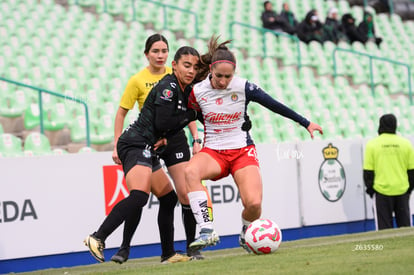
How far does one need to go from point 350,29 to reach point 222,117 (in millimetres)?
15735

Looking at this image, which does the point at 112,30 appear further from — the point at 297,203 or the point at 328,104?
the point at 297,203

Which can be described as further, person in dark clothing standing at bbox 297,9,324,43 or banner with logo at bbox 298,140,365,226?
person in dark clothing standing at bbox 297,9,324,43

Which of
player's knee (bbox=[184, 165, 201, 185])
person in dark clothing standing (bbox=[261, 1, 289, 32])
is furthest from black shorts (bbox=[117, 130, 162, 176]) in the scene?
person in dark clothing standing (bbox=[261, 1, 289, 32])

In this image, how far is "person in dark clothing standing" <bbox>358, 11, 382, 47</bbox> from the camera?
23.0m

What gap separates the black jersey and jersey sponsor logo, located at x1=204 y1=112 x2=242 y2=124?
20 centimetres

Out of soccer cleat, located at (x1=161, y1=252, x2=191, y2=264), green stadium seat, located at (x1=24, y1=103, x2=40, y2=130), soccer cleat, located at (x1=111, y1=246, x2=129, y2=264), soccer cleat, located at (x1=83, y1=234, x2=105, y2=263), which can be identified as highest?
green stadium seat, located at (x1=24, y1=103, x2=40, y2=130)

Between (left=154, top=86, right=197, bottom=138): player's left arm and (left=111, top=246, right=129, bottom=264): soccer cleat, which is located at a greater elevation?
(left=154, top=86, right=197, bottom=138): player's left arm

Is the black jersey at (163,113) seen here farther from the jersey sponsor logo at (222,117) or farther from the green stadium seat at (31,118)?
the green stadium seat at (31,118)

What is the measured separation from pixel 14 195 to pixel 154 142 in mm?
3005

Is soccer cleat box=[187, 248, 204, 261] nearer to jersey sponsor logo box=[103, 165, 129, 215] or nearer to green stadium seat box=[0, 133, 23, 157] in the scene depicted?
jersey sponsor logo box=[103, 165, 129, 215]

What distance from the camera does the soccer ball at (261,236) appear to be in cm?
754

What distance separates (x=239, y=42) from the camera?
19.8m

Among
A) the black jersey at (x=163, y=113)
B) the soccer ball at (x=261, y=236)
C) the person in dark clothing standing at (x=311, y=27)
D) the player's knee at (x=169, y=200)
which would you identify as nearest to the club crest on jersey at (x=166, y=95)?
the black jersey at (x=163, y=113)

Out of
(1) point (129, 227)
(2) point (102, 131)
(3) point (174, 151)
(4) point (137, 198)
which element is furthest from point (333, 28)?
(4) point (137, 198)
